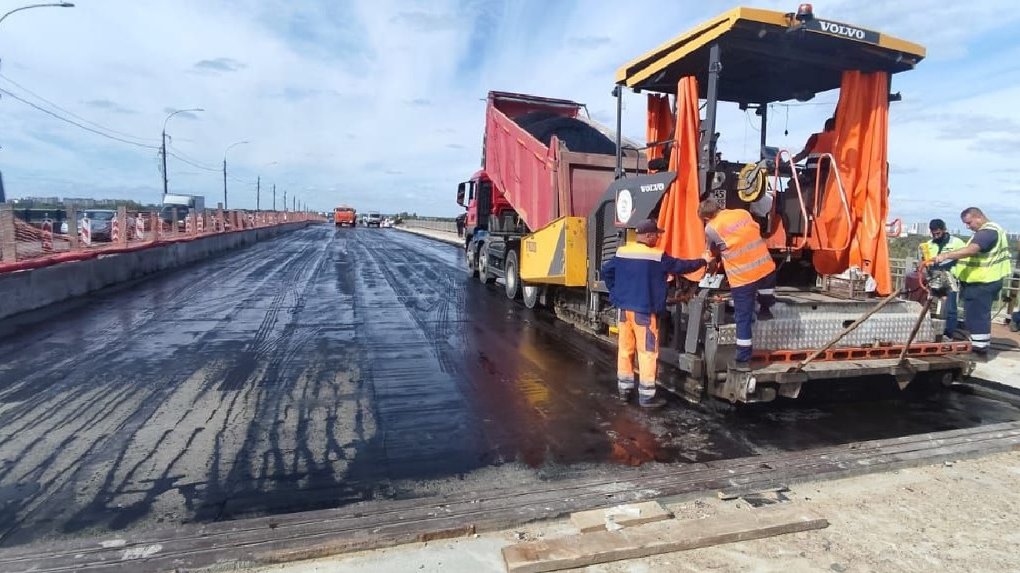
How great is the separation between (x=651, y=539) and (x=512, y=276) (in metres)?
8.90

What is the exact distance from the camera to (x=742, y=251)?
5.01 meters

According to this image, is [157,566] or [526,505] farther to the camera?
[526,505]

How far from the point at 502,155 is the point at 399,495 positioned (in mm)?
9077

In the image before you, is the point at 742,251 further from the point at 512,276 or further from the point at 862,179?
the point at 512,276

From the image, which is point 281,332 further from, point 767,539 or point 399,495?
point 767,539

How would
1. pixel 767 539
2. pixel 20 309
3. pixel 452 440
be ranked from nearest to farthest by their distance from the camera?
pixel 767 539, pixel 452 440, pixel 20 309

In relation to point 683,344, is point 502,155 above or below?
above

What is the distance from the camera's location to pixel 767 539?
10.3 feet

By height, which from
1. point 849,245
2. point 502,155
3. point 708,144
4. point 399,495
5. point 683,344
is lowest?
point 399,495

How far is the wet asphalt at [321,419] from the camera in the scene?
3.72 m

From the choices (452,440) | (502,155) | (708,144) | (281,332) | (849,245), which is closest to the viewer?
(452,440)

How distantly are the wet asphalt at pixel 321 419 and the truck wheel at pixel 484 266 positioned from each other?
4.77 m

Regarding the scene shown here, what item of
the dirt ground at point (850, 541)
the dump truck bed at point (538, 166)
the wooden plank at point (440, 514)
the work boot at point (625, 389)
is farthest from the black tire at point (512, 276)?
the dirt ground at point (850, 541)

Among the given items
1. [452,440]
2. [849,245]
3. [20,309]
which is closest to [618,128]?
[849,245]
